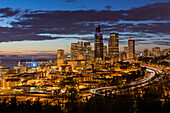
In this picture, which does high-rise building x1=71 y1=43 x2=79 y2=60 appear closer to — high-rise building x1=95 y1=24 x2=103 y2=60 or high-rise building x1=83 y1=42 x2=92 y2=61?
high-rise building x1=83 y1=42 x2=92 y2=61

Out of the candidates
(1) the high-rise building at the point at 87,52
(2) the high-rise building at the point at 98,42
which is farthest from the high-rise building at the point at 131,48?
(1) the high-rise building at the point at 87,52

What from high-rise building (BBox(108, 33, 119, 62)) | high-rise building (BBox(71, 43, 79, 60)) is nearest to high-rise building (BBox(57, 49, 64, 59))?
high-rise building (BBox(71, 43, 79, 60))

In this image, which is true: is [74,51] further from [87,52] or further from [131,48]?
[131,48]

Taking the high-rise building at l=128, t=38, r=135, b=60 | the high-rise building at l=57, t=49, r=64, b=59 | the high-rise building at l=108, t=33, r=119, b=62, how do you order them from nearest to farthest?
the high-rise building at l=57, t=49, r=64, b=59, the high-rise building at l=108, t=33, r=119, b=62, the high-rise building at l=128, t=38, r=135, b=60

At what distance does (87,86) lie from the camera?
2244cm

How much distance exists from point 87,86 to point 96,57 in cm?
4687

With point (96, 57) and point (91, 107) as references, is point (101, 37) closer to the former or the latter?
point (96, 57)

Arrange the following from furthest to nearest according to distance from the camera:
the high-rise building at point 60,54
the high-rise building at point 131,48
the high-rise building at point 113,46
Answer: the high-rise building at point 131,48 < the high-rise building at point 113,46 < the high-rise building at point 60,54

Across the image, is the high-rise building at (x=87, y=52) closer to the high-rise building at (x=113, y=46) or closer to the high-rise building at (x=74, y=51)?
the high-rise building at (x=74, y=51)

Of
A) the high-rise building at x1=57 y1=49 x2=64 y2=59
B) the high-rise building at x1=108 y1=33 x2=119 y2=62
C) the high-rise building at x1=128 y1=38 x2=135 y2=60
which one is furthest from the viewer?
the high-rise building at x1=128 y1=38 x2=135 y2=60

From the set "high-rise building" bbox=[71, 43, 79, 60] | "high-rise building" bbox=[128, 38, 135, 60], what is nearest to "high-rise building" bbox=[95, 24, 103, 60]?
"high-rise building" bbox=[71, 43, 79, 60]

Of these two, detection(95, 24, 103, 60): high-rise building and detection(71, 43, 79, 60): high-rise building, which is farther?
detection(95, 24, 103, 60): high-rise building

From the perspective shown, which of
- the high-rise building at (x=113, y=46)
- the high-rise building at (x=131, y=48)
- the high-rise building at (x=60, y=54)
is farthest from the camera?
the high-rise building at (x=131, y=48)

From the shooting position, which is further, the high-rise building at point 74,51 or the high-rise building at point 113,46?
the high-rise building at point 113,46
